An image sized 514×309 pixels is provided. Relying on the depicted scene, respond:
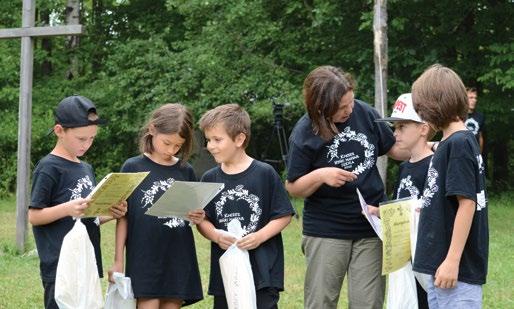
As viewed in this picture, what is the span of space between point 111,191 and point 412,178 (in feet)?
4.80

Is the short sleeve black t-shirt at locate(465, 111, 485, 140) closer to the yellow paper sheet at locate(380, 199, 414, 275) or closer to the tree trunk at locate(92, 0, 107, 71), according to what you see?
the yellow paper sheet at locate(380, 199, 414, 275)

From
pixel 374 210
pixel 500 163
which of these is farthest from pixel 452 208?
pixel 500 163

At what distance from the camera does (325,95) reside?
4.32 metres

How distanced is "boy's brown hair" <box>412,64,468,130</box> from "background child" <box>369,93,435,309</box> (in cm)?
66

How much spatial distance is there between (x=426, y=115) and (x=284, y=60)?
1434 centimetres

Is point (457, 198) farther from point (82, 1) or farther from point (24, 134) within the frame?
point (82, 1)

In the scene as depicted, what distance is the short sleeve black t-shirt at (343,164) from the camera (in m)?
4.43

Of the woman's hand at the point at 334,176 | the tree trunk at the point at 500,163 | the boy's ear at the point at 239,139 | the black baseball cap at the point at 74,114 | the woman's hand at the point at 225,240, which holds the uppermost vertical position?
the black baseball cap at the point at 74,114

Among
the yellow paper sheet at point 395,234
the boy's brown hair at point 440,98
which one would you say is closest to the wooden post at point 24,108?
the yellow paper sheet at point 395,234

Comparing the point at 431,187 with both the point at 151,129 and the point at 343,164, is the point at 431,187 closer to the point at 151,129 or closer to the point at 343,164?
the point at 343,164

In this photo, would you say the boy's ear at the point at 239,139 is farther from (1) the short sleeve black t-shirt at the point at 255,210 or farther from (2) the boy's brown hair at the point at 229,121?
(1) the short sleeve black t-shirt at the point at 255,210

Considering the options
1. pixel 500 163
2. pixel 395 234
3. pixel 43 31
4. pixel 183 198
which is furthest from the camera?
pixel 500 163

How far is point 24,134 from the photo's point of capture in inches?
365

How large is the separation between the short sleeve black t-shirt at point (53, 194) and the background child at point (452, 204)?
→ 1.68m
